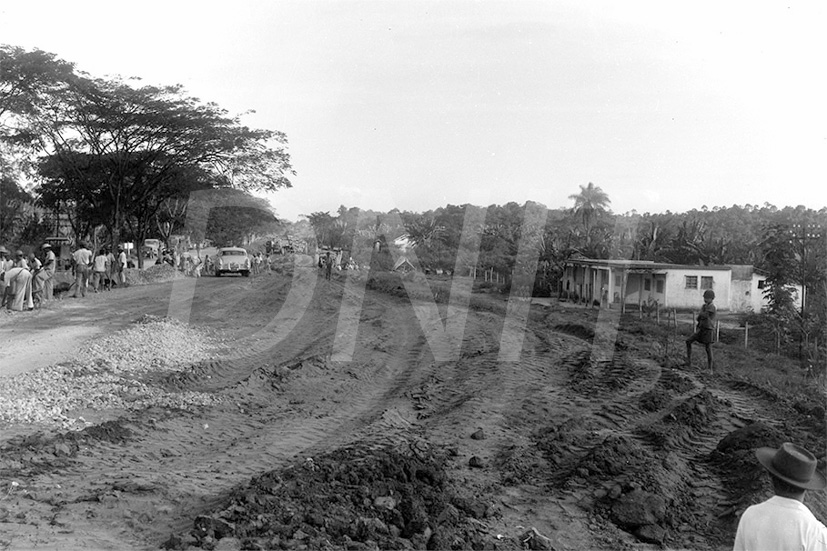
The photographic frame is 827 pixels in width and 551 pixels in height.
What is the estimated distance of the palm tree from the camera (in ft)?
200

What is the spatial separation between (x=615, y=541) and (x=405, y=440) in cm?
311

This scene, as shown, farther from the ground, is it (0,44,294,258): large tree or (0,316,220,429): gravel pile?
(0,44,294,258): large tree

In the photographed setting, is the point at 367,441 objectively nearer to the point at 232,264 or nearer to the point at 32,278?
the point at 32,278

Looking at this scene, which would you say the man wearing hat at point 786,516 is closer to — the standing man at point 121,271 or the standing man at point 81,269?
the standing man at point 81,269

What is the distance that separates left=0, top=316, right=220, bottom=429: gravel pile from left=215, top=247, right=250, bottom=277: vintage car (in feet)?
77.9

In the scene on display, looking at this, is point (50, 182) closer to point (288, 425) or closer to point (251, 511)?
point (288, 425)

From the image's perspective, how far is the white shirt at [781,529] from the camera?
3.84 m

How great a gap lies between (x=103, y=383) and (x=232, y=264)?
28499mm

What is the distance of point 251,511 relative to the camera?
19.2ft

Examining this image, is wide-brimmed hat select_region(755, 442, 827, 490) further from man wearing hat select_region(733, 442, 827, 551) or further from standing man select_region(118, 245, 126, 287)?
standing man select_region(118, 245, 126, 287)

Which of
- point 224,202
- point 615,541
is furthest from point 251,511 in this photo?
point 224,202

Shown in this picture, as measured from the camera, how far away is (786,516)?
3893 mm

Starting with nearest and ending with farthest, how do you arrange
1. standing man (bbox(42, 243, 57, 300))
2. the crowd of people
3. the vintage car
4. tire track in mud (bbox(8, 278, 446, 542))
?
tire track in mud (bbox(8, 278, 446, 542)), the crowd of people, standing man (bbox(42, 243, 57, 300)), the vintage car

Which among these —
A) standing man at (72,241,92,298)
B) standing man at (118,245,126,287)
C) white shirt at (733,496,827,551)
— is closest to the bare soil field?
white shirt at (733,496,827,551)
